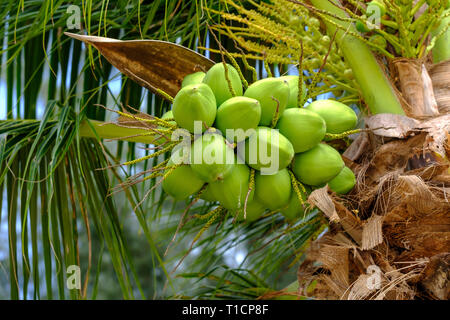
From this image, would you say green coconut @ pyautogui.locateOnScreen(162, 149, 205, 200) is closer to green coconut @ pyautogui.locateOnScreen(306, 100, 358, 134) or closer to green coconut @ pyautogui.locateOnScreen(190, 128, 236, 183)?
green coconut @ pyautogui.locateOnScreen(190, 128, 236, 183)

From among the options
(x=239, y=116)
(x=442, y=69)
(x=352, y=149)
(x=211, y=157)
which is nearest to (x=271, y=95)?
(x=239, y=116)

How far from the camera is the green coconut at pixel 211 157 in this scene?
102 centimetres

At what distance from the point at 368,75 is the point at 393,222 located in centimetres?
38

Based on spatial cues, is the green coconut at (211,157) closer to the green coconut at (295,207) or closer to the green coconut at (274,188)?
the green coconut at (274,188)

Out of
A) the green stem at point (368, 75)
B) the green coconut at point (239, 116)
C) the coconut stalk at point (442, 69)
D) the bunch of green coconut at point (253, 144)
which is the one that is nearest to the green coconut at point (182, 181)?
the bunch of green coconut at point (253, 144)

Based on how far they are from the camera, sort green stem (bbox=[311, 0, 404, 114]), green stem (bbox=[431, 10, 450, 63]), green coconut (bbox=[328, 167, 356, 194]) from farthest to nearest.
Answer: green stem (bbox=[431, 10, 450, 63]) → green stem (bbox=[311, 0, 404, 114]) → green coconut (bbox=[328, 167, 356, 194])

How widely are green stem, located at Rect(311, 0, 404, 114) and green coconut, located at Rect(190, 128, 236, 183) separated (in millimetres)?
481

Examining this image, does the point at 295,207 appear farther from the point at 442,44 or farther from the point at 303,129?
the point at 442,44

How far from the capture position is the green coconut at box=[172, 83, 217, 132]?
104 centimetres

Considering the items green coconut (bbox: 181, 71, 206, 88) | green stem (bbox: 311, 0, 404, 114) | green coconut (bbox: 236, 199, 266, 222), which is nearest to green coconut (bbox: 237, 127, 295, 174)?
green coconut (bbox: 236, 199, 266, 222)

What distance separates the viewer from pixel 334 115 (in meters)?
1.21

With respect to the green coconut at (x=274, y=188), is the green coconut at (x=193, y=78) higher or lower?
higher

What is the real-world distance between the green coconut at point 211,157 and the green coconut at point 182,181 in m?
0.06

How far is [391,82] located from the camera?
1404mm
